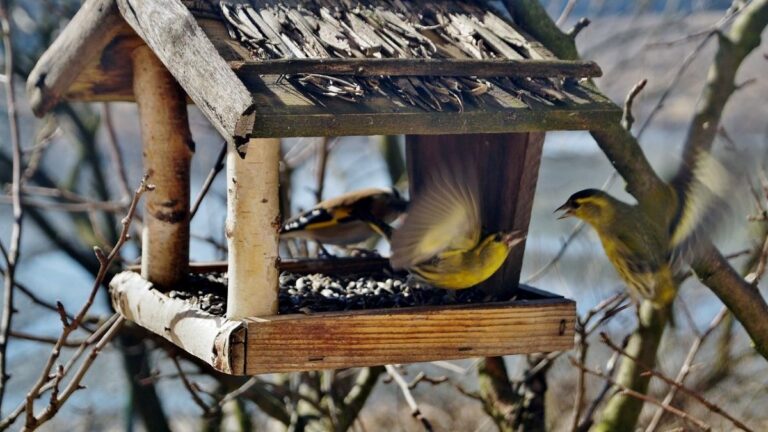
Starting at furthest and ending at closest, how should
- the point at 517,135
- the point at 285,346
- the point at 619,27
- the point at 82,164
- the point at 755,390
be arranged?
the point at 619,27 → the point at 82,164 → the point at 755,390 → the point at 517,135 → the point at 285,346

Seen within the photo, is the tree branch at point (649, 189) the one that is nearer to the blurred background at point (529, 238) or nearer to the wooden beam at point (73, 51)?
the blurred background at point (529, 238)

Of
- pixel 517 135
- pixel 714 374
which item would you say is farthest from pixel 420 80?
pixel 714 374

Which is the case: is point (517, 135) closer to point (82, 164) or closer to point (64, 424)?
point (82, 164)

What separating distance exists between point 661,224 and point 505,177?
532 mm

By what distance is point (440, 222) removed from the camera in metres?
3.16

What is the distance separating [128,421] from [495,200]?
2618 millimetres

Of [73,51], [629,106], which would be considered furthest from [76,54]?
[629,106]

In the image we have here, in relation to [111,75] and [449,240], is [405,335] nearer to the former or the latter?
[449,240]

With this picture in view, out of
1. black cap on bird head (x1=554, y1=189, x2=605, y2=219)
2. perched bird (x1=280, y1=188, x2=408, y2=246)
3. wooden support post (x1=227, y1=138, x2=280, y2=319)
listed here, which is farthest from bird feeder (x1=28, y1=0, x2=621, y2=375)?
perched bird (x1=280, y1=188, x2=408, y2=246)

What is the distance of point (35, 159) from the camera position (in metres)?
5.03

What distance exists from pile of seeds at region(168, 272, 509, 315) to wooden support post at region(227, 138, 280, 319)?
Answer: 0.52ft

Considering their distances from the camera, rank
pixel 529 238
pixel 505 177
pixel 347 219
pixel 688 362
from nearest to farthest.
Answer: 1. pixel 505 177
2. pixel 688 362
3. pixel 347 219
4. pixel 529 238

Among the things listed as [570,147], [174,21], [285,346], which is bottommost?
[285,346]

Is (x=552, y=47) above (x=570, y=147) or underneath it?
underneath
